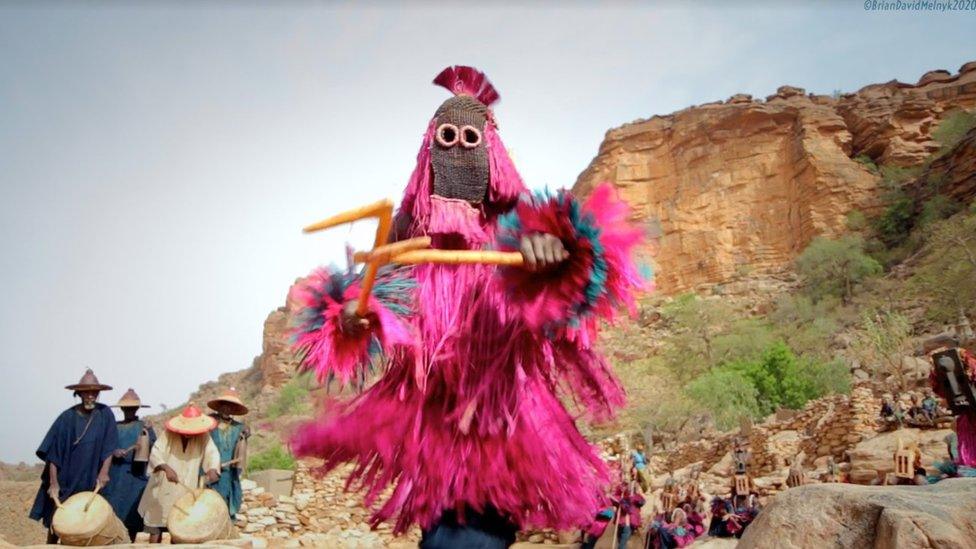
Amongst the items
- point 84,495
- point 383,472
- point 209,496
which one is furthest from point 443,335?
point 84,495

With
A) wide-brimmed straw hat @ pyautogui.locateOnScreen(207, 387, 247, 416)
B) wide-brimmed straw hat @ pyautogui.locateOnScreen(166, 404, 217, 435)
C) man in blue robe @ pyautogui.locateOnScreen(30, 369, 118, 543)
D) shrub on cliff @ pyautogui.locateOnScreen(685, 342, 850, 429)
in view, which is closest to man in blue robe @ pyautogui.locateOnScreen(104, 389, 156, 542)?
man in blue robe @ pyautogui.locateOnScreen(30, 369, 118, 543)

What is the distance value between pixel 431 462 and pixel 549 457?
0.37 metres

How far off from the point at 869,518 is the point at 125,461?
24.0ft

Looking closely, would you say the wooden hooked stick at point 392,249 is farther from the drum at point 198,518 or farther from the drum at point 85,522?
the drum at point 85,522

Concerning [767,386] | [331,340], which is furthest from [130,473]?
[767,386]

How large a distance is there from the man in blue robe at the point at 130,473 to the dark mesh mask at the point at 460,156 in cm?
631

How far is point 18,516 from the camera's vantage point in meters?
11.2

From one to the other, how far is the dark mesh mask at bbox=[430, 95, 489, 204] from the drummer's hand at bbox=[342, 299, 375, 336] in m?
0.55

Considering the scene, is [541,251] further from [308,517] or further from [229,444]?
[308,517]

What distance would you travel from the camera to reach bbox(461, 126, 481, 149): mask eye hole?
2316mm

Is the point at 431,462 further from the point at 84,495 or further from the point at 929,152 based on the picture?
the point at 929,152

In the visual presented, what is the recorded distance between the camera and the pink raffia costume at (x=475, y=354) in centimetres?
174

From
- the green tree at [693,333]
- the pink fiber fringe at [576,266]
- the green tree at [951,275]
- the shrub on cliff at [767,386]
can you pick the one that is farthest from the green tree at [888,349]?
the pink fiber fringe at [576,266]

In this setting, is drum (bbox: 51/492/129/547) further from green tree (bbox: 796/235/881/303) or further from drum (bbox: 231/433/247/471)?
green tree (bbox: 796/235/881/303)
